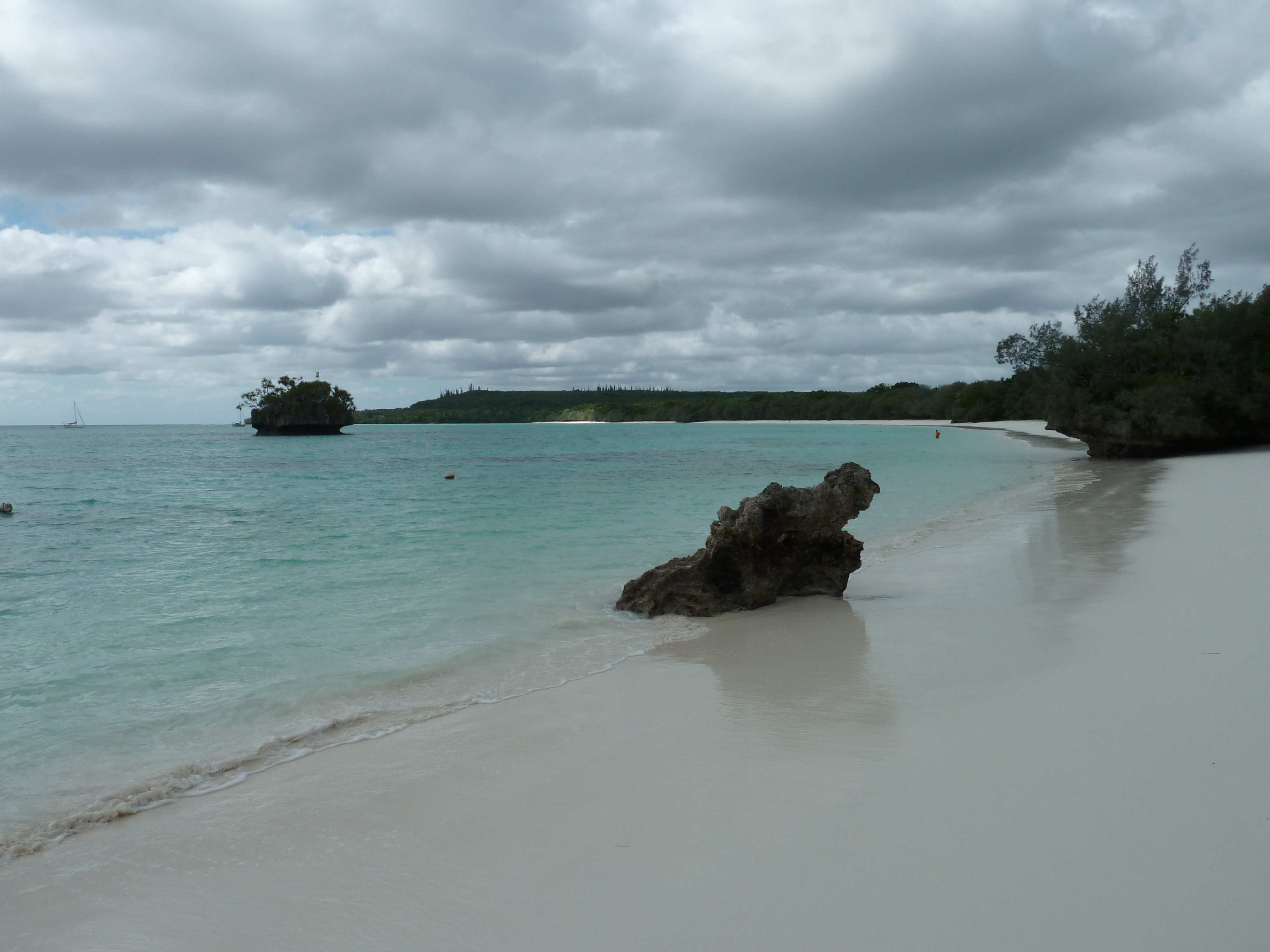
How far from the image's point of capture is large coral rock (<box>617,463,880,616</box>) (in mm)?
8469

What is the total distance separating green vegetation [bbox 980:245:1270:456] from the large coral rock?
26.1 meters

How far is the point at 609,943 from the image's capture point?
A: 269 centimetres

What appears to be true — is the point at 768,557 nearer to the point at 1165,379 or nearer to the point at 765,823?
the point at 765,823

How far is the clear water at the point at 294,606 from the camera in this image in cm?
531

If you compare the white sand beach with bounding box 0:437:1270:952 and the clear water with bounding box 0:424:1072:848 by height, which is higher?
the white sand beach with bounding box 0:437:1270:952

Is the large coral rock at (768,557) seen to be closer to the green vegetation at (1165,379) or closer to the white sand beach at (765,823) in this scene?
the white sand beach at (765,823)

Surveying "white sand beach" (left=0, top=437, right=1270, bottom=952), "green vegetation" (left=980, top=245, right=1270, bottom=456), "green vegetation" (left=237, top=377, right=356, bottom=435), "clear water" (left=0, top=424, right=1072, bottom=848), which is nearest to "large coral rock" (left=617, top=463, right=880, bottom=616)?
"clear water" (left=0, top=424, right=1072, bottom=848)

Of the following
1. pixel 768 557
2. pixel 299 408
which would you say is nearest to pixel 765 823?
pixel 768 557

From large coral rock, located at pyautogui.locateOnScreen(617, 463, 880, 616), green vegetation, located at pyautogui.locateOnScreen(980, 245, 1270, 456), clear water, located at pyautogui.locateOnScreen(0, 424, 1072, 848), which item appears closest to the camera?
clear water, located at pyautogui.locateOnScreen(0, 424, 1072, 848)

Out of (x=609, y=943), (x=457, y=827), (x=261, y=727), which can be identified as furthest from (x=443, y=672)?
(x=609, y=943)

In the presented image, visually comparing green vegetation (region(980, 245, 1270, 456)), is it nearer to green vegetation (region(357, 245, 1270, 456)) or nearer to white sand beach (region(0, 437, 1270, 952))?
green vegetation (region(357, 245, 1270, 456))

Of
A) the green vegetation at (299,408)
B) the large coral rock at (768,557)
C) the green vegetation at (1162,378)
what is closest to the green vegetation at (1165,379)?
the green vegetation at (1162,378)

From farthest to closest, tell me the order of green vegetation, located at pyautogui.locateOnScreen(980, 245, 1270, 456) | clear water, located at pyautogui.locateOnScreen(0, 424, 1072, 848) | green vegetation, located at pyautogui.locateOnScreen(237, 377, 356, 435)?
1. green vegetation, located at pyautogui.locateOnScreen(237, 377, 356, 435)
2. green vegetation, located at pyautogui.locateOnScreen(980, 245, 1270, 456)
3. clear water, located at pyautogui.locateOnScreen(0, 424, 1072, 848)

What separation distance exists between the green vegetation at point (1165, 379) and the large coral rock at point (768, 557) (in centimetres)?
2611
